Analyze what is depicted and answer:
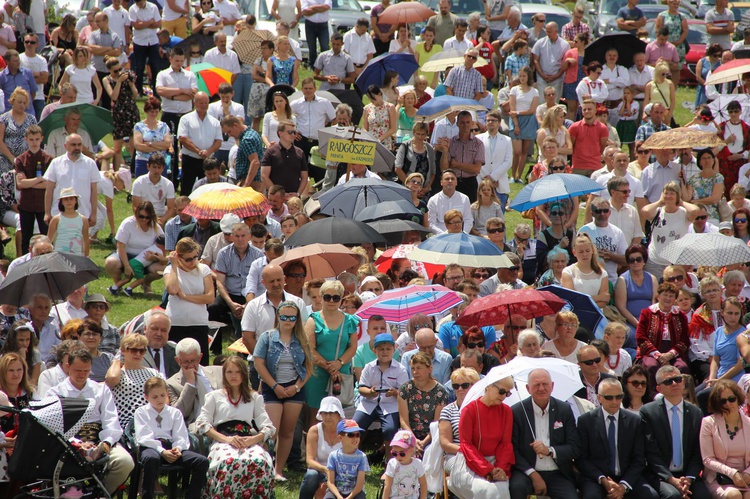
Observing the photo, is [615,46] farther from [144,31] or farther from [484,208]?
[144,31]

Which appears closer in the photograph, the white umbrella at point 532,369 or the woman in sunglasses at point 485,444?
the woman in sunglasses at point 485,444

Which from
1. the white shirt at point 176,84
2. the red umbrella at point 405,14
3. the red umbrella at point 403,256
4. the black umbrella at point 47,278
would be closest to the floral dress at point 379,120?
the white shirt at point 176,84

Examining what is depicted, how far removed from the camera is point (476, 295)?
12.3 metres

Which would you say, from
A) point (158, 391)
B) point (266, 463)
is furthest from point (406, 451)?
point (158, 391)

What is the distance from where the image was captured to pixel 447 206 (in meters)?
15.4

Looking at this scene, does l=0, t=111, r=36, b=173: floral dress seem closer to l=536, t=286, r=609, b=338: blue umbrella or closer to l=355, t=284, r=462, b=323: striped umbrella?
l=355, t=284, r=462, b=323: striped umbrella

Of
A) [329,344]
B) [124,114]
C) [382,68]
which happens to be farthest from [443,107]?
[329,344]

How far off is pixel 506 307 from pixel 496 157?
6.07 meters

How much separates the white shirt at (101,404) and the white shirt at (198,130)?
7825mm

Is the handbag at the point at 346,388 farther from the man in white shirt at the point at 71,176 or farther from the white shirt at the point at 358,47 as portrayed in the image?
the white shirt at the point at 358,47

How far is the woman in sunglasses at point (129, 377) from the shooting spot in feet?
32.5

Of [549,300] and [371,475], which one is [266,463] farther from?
[549,300]

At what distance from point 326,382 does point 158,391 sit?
1.92 metres

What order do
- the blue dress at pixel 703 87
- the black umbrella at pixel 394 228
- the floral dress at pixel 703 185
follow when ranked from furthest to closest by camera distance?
the blue dress at pixel 703 87
the floral dress at pixel 703 185
the black umbrella at pixel 394 228
